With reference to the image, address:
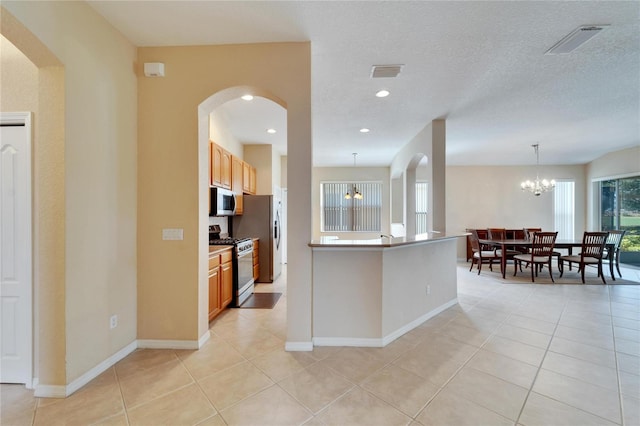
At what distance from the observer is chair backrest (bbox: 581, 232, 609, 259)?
16.2 feet

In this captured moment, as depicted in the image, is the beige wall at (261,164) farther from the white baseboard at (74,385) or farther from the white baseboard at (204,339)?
the white baseboard at (74,385)

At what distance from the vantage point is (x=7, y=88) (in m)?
1.94

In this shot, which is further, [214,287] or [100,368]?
[214,287]

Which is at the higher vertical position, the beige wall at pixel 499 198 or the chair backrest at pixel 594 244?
the beige wall at pixel 499 198

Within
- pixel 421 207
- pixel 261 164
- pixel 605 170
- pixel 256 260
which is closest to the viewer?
pixel 256 260

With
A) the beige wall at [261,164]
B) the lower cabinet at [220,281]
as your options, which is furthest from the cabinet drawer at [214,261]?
the beige wall at [261,164]

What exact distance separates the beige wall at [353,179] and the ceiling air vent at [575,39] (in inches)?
208

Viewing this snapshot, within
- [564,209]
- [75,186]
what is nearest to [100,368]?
[75,186]

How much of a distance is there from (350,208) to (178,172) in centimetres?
577

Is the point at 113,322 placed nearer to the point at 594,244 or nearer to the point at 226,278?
the point at 226,278

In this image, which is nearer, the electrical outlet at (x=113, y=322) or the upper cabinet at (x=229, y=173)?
the electrical outlet at (x=113, y=322)

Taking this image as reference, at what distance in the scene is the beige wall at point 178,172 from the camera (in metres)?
2.47

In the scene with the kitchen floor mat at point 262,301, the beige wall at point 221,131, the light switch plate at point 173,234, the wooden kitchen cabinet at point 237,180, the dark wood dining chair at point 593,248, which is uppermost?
the beige wall at point 221,131

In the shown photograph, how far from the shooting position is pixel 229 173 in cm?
426
